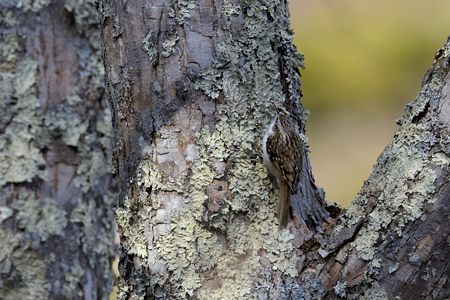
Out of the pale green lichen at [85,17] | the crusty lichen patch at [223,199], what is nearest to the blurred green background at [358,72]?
the crusty lichen patch at [223,199]

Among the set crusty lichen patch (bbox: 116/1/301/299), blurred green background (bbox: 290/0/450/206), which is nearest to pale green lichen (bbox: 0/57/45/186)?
crusty lichen patch (bbox: 116/1/301/299)

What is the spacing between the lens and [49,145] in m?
1.04

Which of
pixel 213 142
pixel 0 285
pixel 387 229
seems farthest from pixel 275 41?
pixel 0 285

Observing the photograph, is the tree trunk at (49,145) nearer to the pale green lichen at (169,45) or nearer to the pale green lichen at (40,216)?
the pale green lichen at (40,216)

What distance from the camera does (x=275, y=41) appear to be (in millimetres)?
1741

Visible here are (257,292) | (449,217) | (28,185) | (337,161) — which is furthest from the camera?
(337,161)

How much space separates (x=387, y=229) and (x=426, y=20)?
10.7 feet

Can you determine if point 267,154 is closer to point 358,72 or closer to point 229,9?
point 229,9

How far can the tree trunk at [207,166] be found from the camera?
1.64 m

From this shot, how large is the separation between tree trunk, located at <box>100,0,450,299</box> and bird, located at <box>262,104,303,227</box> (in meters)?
0.02

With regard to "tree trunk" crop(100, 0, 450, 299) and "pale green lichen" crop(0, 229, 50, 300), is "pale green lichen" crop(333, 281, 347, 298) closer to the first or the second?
"tree trunk" crop(100, 0, 450, 299)

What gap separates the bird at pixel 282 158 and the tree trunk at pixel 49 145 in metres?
0.64

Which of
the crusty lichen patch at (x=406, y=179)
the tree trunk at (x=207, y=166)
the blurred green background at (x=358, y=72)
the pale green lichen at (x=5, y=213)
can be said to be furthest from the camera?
the blurred green background at (x=358, y=72)

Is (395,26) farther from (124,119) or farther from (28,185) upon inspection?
(28,185)
